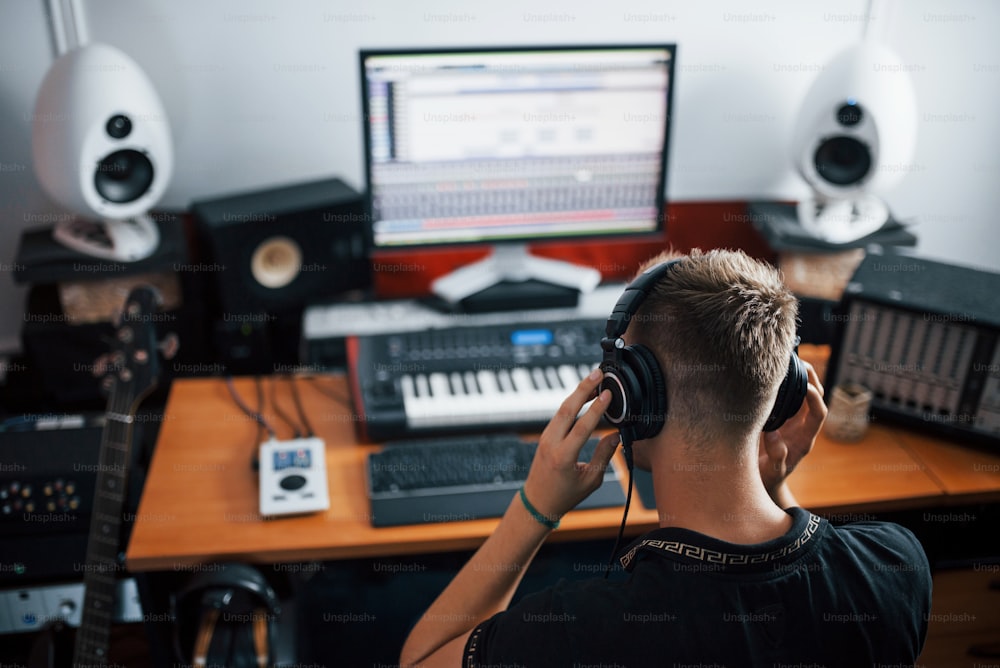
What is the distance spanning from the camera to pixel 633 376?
1.13 m

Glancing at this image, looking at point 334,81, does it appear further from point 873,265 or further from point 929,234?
point 929,234

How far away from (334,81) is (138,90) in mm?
487

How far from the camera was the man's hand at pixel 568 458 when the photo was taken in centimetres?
121

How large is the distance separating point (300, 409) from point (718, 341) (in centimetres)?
103

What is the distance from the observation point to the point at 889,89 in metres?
1.99

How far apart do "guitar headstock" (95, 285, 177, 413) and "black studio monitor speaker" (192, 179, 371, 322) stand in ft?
0.87

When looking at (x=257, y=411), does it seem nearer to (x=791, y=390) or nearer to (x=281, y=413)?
(x=281, y=413)

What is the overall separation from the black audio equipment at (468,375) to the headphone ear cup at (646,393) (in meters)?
0.64

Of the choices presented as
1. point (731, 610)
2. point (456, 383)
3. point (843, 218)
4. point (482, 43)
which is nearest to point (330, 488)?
point (456, 383)

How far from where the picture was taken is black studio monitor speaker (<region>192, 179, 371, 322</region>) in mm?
1960

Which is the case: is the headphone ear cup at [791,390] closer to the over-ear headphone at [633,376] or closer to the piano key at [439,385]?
the over-ear headphone at [633,376]

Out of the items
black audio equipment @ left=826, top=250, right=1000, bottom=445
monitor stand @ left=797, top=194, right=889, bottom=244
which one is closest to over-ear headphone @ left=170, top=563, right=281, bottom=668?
Answer: black audio equipment @ left=826, top=250, right=1000, bottom=445

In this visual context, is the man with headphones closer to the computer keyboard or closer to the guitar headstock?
the computer keyboard

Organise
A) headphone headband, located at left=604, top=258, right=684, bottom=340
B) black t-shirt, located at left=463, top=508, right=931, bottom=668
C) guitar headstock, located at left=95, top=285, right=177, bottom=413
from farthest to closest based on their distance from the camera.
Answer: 1. guitar headstock, located at left=95, top=285, right=177, bottom=413
2. headphone headband, located at left=604, top=258, right=684, bottom=340
3. black t-shirt, located at left=463, top=508, right=931, bottom=668
